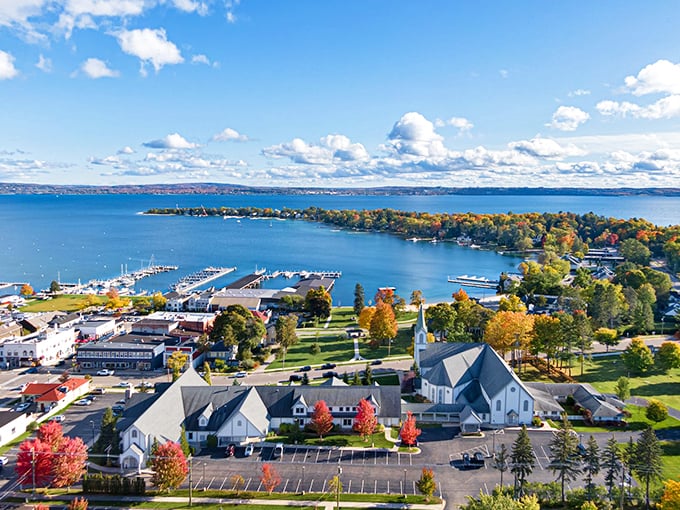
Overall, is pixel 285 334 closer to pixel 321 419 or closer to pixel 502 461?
pixel 321 419

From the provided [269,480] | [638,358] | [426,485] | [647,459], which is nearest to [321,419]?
[269,480]

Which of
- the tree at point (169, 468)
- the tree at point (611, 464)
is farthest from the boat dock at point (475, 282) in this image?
the tree at point (169, 468)

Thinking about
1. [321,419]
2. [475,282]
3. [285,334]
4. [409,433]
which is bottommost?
[475,282]

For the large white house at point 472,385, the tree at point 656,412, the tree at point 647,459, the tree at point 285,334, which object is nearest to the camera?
the tree at point 647,459

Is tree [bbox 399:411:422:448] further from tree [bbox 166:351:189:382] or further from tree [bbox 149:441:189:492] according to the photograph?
tree [bbox 166:351:189:382]

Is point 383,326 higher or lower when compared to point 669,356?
higher

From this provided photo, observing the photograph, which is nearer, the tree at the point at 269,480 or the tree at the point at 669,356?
the tree at the point at 269,480

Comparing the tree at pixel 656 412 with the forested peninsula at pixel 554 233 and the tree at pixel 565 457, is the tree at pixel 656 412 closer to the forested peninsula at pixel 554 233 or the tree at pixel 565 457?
the tree at pixel 565 457

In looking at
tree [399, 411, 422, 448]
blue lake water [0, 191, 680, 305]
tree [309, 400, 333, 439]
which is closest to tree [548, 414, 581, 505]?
tree [399, 411, 422, 448]
